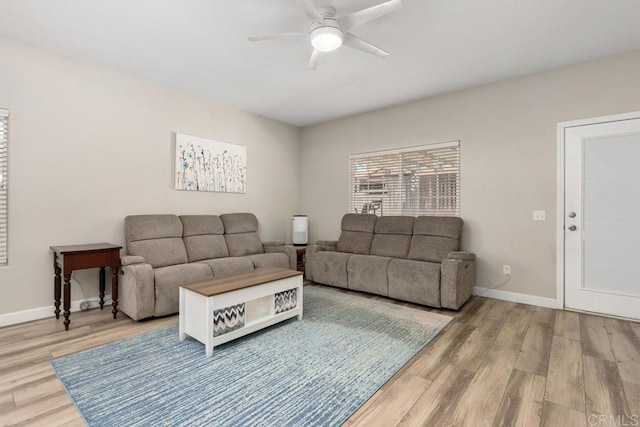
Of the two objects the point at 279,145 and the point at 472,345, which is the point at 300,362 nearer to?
the point at 472,345

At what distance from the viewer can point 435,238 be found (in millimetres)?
3916

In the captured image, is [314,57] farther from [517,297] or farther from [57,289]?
[517,297]

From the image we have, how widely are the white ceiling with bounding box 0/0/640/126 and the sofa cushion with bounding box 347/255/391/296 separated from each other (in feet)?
7.25

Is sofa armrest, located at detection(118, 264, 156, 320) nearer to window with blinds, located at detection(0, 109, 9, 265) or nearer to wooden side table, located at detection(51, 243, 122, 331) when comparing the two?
wooden side table, located at detection(51, 243, 122, 331)

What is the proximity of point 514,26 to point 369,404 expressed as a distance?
10.1ft

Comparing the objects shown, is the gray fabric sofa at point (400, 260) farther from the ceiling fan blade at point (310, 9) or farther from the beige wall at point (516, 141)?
the ceiling fan blade at point (310, 9)

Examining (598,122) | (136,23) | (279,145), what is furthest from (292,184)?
(598,122)

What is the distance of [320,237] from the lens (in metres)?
5.48

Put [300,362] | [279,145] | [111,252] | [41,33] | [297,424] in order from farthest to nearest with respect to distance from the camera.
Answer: [279,145]
[111,252]
[41,33]
[300,362]
[297,424]

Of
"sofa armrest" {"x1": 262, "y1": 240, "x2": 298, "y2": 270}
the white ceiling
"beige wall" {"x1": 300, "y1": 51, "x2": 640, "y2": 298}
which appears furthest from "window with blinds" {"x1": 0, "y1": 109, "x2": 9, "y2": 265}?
"beige wall" {"x1": 300, "y1": 51, "x2": 640, "y2": 298}

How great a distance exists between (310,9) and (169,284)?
8.86 feet

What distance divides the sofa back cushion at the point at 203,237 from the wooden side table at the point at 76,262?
871 mm

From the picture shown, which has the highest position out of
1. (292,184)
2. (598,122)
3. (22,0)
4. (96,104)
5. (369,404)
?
(22,0)

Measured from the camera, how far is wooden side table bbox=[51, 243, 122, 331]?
271cm
